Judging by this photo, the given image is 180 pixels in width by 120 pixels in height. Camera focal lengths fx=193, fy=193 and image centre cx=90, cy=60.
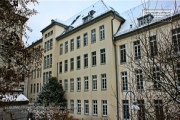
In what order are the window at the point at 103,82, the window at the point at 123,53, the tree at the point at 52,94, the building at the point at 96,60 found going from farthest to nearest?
the tree at the point at 52,94, the window at the point at 103,82, the window at the point at 123,53, the building at the point at 96,60

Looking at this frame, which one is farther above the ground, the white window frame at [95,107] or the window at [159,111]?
the window at [159,111]

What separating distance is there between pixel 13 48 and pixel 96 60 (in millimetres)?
20338

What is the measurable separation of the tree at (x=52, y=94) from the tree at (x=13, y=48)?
24.1m

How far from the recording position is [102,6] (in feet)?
93.5

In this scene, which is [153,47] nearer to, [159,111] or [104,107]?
[159,111]

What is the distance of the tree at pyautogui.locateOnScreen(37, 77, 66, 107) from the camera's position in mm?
28047

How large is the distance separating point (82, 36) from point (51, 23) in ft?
31.1

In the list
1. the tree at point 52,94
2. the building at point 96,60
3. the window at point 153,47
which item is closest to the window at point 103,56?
the building at point 96,60

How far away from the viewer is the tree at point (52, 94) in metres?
28.0

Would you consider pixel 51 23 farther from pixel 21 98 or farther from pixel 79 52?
pixel 21 98

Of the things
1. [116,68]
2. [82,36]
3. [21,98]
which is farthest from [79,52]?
[21,98]

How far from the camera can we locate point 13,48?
4.27 metres

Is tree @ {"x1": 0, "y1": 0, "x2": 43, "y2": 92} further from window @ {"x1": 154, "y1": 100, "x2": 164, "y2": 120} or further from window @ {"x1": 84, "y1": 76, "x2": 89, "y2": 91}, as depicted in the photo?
window @ {"x1": 84, "y1": 76, "x2": 89, "y2": 91}

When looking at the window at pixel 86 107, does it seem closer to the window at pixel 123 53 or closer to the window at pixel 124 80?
the window at pixel 124 80
